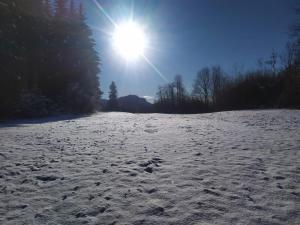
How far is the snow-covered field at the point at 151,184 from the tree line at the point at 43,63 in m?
14.1

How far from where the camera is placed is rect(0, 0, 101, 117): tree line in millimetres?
18172

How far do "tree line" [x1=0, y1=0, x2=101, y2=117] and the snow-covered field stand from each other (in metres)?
14.1

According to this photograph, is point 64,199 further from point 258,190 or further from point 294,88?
point 294,88

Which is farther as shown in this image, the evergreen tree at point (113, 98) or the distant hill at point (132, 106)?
the distant hill at point (132, 106)

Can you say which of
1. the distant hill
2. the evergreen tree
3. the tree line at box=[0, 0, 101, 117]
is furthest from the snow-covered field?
the evergreen tree

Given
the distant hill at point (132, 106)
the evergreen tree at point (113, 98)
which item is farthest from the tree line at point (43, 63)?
the evergreen tree at point (113, 98)

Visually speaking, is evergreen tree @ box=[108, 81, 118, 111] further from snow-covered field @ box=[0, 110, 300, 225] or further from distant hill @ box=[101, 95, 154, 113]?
snow-covered field @ box=[0, 110, 300, 225]

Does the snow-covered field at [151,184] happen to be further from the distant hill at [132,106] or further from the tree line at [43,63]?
the distant hill at [132,106]

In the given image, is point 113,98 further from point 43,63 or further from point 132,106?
point 132,106

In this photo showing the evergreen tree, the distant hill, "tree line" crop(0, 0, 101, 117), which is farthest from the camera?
the distant hill

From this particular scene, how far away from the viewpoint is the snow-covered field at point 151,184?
10.6 ft

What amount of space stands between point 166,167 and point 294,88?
30.3m

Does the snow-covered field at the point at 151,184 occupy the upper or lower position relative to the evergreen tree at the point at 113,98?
lower

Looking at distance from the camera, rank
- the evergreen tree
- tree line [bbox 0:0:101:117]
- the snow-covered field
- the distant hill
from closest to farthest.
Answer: the snow-covered field
tree line [bbox 0:0:101:117]
the evergreen tree
the distant hill
